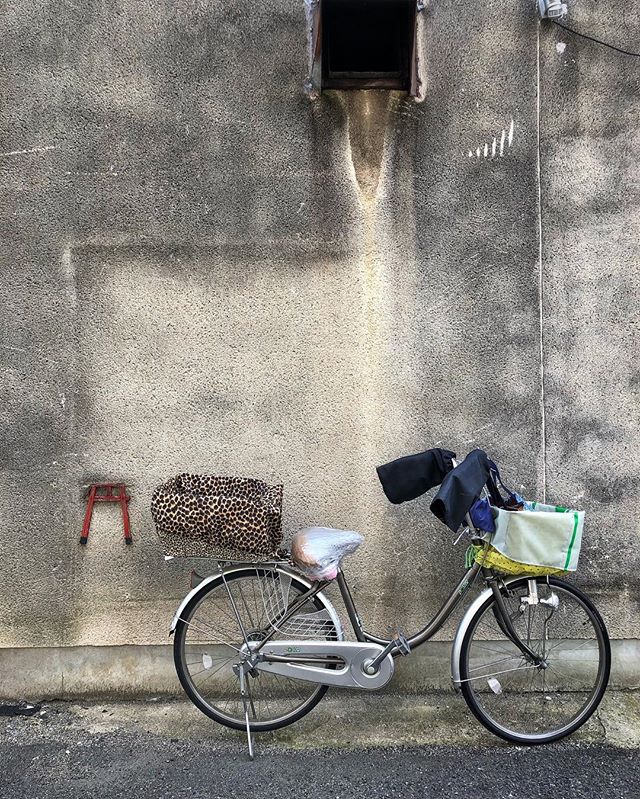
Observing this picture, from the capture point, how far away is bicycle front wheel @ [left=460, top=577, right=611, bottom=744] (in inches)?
144

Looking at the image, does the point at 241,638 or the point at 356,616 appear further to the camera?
the point at 241,638

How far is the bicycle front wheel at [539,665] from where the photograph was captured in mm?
3660

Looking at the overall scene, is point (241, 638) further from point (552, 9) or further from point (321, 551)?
point (552, 9)

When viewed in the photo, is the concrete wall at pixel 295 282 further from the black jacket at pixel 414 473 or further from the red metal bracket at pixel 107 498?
the black jacket at pixel 414 473

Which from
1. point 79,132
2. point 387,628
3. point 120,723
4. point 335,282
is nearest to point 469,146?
point 335,282

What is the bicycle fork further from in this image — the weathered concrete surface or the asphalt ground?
the weathered concrete surface

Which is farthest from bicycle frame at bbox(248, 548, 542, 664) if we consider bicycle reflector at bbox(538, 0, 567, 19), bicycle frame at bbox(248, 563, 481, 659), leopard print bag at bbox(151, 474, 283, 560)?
bicycle reflector at bbox(538, 0, 567, 19)

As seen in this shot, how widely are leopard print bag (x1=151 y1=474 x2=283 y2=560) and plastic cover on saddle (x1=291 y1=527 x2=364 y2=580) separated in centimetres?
15

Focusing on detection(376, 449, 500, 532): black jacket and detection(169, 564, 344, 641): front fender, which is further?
detection(169, 564, 344, 641): front fender

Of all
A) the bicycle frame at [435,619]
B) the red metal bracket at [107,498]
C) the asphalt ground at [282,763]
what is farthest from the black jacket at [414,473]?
the red metal bracket at [107,498]

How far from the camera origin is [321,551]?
3553mm

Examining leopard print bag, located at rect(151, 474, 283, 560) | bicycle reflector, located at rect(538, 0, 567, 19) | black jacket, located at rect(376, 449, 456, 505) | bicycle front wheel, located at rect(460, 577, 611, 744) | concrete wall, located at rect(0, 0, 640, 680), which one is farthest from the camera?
concrete wall, located at rect(0, 0, 640, 680)

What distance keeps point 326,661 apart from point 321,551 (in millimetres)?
622

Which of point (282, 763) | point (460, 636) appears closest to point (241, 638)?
point (282, 763)
